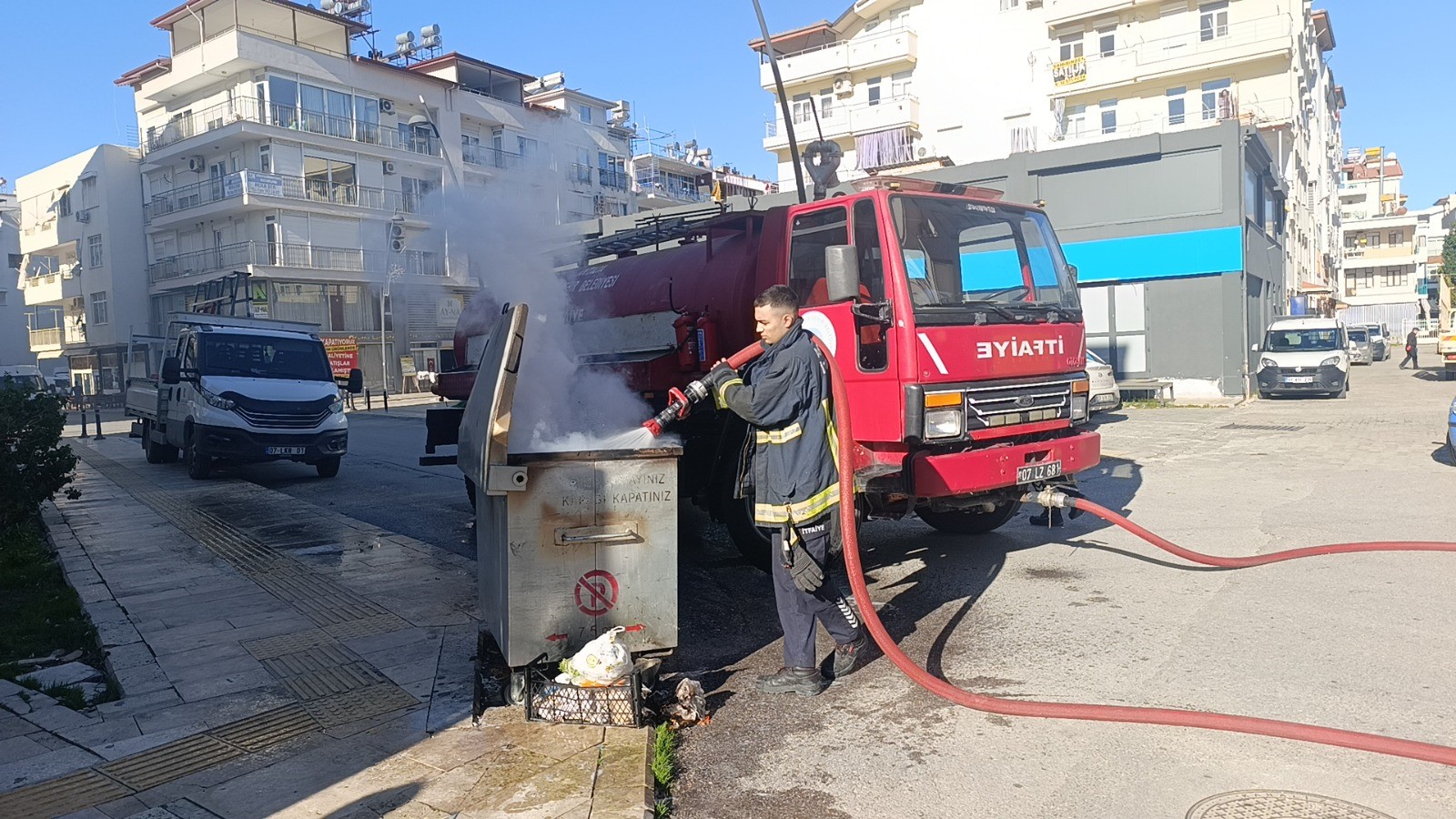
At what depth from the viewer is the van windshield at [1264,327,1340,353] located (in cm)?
→ 2211

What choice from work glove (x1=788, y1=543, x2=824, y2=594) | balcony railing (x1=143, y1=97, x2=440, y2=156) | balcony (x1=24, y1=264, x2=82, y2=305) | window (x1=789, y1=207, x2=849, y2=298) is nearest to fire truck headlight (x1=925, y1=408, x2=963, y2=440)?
window (x1=789, y1=207, x2=849, y2=298)

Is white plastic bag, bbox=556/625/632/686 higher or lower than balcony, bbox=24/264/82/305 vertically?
lower

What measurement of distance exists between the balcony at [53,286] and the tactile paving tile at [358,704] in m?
53.2

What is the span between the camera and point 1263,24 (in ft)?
108

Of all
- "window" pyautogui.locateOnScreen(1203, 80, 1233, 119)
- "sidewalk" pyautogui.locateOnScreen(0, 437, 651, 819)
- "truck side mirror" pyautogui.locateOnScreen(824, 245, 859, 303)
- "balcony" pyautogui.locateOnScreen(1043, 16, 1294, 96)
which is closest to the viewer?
"sidewalk" pyautogui.locateOnScreen(0, 437, 651, 819)

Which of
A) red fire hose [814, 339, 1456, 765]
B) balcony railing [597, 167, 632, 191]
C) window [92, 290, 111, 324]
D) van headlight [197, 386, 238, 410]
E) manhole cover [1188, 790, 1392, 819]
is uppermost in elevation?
window [92, 290, 111, 324]

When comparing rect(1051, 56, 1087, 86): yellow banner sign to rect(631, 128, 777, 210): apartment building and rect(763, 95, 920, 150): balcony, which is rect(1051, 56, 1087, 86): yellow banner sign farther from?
rect(631, 128, 777, 210): apartment building

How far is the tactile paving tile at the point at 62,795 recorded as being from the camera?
Result: 11.5 ft

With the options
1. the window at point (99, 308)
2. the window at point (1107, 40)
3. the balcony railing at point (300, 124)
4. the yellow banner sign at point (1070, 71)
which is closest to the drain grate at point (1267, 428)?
the yellow banner sign at point (1070, 71)

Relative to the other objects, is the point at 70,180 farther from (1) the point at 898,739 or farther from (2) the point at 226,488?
(1) the point at 898,739

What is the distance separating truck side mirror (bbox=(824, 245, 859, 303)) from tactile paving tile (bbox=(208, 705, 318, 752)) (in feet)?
11.8

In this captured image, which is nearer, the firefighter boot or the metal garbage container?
the metal garbage container

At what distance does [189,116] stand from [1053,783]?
4758 cm

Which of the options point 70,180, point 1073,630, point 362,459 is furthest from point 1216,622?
point 70,180
